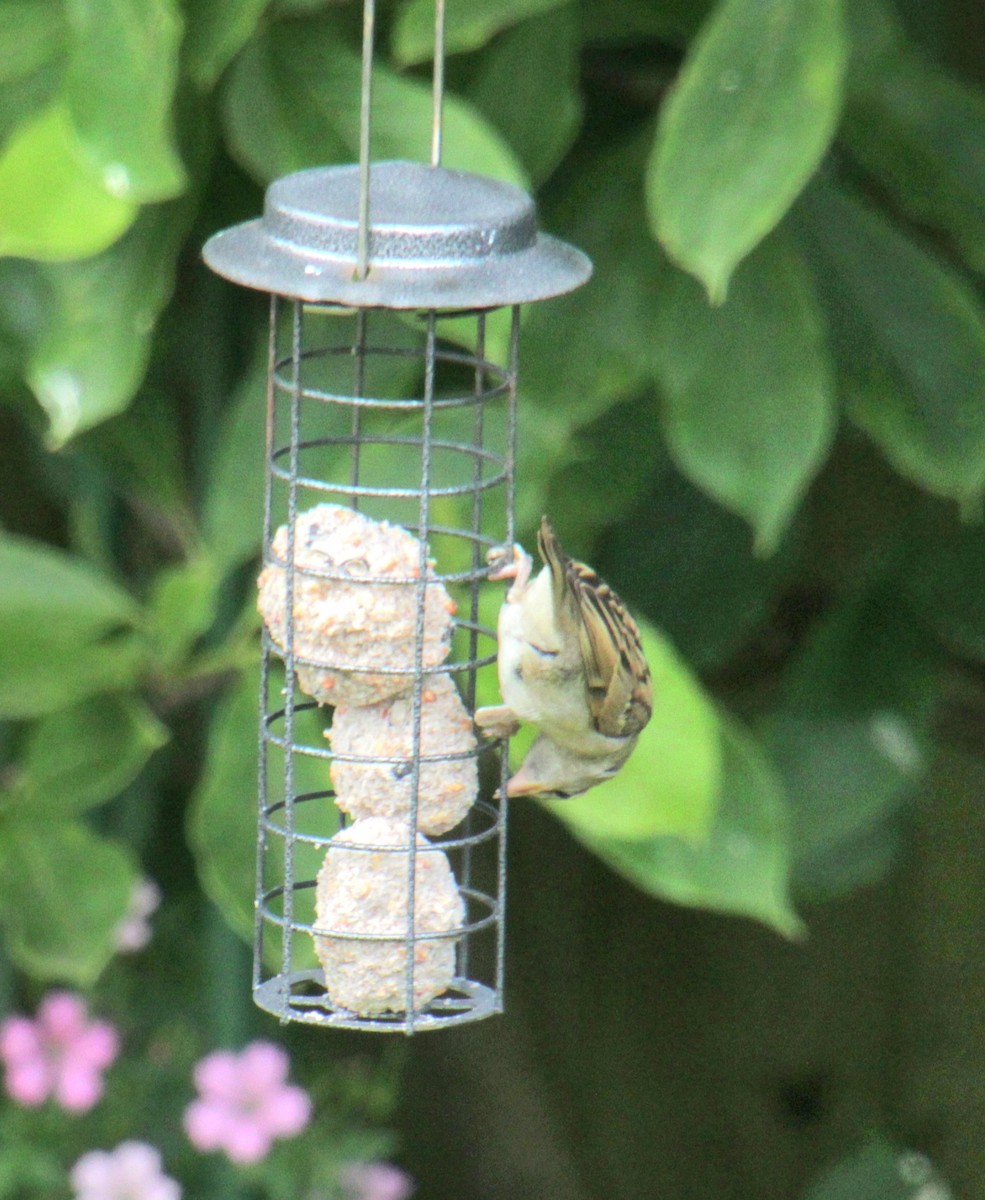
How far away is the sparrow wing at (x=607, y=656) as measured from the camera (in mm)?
1583

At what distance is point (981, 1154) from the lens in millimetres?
3471

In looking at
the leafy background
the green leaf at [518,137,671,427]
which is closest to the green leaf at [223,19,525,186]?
the leafy background

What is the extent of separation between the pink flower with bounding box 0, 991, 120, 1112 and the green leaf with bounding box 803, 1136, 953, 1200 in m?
1.20

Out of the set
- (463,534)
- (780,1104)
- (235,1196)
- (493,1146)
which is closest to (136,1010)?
(235,1196)

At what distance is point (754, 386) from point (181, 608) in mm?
690

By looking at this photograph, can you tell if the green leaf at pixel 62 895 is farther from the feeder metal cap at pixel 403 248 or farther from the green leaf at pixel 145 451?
the feeder metal cap at pixel 403 248

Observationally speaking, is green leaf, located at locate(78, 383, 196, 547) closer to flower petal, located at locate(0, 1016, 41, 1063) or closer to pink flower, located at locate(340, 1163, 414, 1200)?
flower petal, located at locate(0, 1016, 41, 1063)

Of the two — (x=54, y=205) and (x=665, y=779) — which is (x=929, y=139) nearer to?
(x=665, y=779)

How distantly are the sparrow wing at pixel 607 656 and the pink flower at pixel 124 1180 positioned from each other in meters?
1.38

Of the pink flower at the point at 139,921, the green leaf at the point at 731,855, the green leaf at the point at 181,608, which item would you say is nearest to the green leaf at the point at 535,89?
the green leaf at the point at 181,608

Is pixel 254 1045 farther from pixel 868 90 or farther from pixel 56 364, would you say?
pixel 868 90

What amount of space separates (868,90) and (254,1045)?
1633 mm

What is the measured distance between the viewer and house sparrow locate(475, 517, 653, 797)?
1.58 metres

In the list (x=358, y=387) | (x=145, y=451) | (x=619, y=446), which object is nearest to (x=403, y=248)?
(x=358, y=387)
